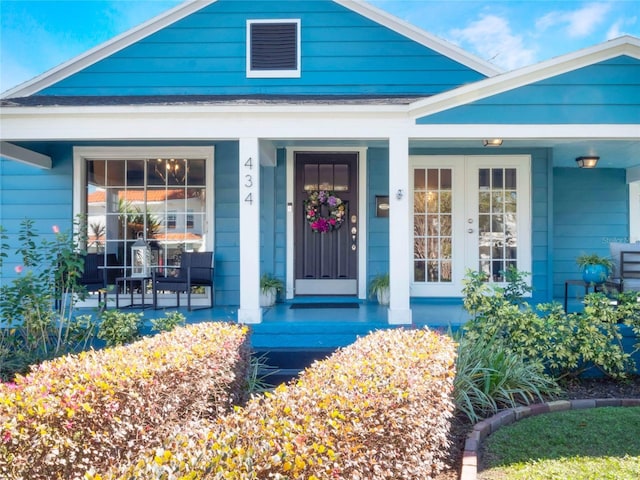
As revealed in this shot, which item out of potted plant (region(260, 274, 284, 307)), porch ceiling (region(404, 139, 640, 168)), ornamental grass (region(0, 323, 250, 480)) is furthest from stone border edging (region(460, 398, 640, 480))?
potted plant (region(260, 274, 284, 307))

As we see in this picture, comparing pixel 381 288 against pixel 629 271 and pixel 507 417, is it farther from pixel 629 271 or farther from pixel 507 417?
pixel 507 417

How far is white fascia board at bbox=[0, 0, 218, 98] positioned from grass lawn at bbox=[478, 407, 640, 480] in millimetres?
6625

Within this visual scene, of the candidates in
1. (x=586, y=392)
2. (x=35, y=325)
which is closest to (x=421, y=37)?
(x=586, y=392)

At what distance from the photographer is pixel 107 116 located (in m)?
5.26

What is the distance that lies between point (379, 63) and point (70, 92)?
14.7 ft

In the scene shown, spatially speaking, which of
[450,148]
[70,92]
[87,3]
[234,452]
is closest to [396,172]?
[450,148]

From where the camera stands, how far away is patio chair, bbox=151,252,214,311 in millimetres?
5871

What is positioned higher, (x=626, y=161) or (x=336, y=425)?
(x=626, y=161)

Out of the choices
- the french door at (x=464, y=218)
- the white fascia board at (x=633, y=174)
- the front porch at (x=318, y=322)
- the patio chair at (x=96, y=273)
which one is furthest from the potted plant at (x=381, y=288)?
the white fascia board at (x=633, y=174)

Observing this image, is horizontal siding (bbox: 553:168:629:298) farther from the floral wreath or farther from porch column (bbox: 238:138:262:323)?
porch column (bbox: 238:138:262:323)

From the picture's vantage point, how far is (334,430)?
184 centimetres

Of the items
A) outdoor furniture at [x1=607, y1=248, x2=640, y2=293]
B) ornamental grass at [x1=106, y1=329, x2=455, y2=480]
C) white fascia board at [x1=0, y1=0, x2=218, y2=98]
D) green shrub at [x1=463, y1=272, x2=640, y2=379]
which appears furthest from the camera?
white fascia board at [x1=0, y1=0, x2=218, y2=98]

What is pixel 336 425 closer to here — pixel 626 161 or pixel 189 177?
pixel 189 177

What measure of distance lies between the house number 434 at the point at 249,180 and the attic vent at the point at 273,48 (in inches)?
89.9
